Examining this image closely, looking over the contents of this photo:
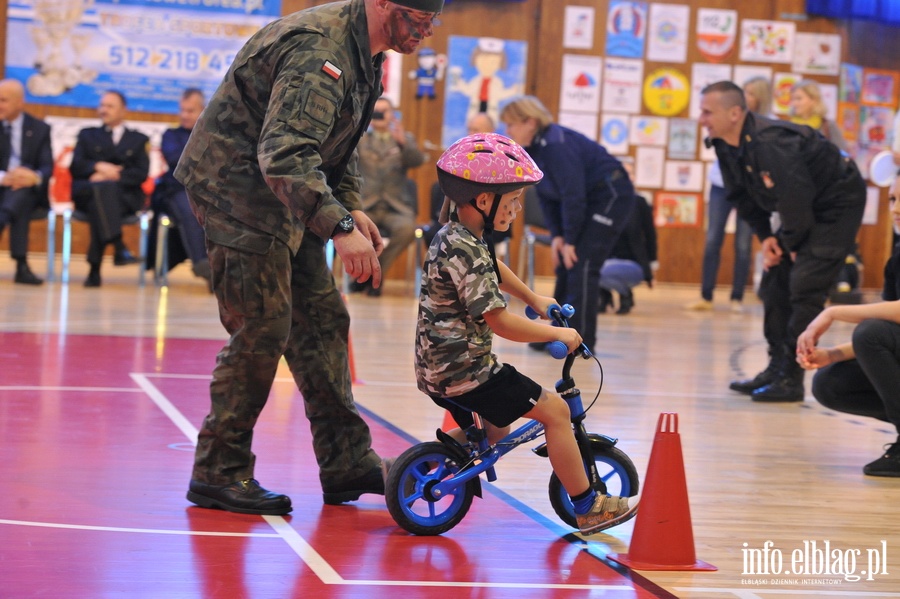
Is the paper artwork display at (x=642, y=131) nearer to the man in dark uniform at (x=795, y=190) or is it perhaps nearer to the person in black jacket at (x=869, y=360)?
the man in dark uniform at (x=795, y=190)

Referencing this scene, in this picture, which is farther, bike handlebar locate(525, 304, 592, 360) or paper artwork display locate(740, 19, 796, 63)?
paper artwork display locate(740, 19, 796, 63)

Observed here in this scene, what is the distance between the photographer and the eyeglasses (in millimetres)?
3312

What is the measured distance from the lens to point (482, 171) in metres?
3.37

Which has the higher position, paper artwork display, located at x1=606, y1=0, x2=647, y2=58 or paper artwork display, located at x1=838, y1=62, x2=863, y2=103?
paper artwork display, located at x1=606, y1=0, x2=647, y2=58

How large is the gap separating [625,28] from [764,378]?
832 centimetres

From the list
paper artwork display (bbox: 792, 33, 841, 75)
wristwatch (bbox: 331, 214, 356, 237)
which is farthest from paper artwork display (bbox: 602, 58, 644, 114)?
wristwatch (bbox: 331, 214, 356, 237)

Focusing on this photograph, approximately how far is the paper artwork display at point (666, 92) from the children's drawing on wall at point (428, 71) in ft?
7.96

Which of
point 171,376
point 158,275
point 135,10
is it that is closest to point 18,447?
point 171,376

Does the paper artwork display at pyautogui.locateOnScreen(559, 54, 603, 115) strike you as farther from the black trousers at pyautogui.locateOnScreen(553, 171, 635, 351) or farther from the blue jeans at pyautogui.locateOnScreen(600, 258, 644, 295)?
the black trousers at pyautogui.locateOnScreen(553, 171, 635, 351)

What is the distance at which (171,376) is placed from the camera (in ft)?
19.9

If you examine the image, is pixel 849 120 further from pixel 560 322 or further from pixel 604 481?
pixel 560 322

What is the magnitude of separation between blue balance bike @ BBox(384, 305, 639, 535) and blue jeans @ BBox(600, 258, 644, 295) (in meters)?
7.68

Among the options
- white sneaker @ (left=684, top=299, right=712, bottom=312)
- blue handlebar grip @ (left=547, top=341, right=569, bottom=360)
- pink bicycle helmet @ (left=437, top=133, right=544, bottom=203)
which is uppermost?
pink bicycle helmet @ (left=437, top=133, right=544, bottom=203)

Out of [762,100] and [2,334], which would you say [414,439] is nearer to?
[2,334]
